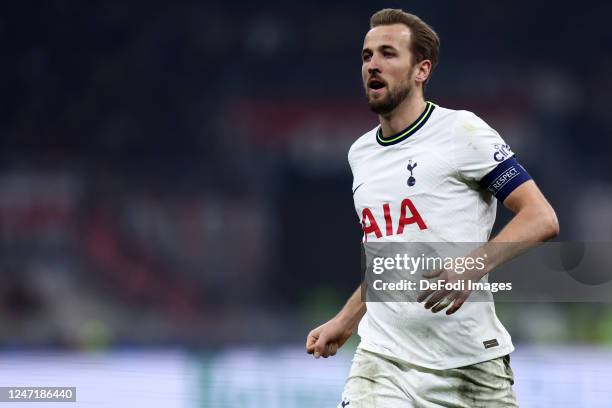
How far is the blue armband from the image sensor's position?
3.25 m

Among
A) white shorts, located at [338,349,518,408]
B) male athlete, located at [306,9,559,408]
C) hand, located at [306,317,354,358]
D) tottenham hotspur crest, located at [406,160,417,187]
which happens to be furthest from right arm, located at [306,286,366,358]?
tottenham hotspur crest, located at [406,160,417,187]

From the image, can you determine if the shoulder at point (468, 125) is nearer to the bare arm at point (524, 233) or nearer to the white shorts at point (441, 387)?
the bare arm at point (524, 233)

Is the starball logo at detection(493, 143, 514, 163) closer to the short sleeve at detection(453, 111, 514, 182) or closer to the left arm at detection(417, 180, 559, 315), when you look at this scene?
the short sleeve at detection(453, 111, 514, 182)

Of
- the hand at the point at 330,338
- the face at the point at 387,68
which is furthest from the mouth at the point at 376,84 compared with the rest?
the hand at the point at 330,338

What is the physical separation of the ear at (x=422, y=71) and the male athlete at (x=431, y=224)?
65 mm

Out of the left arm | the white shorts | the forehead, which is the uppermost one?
the forehead

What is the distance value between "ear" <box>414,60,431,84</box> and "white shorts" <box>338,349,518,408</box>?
0.96 meters

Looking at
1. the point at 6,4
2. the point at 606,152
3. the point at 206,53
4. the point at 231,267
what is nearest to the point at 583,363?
the point at 231,267

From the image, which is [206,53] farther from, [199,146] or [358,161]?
[358,161]

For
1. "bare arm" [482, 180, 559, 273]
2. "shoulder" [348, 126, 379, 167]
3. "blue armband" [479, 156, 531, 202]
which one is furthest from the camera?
"shoulder" [348, 126, 379, 167]

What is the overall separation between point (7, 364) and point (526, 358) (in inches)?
126

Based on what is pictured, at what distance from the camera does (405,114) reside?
3594mm

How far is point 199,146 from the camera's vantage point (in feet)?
49.3

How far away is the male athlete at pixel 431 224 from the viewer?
3352mm
